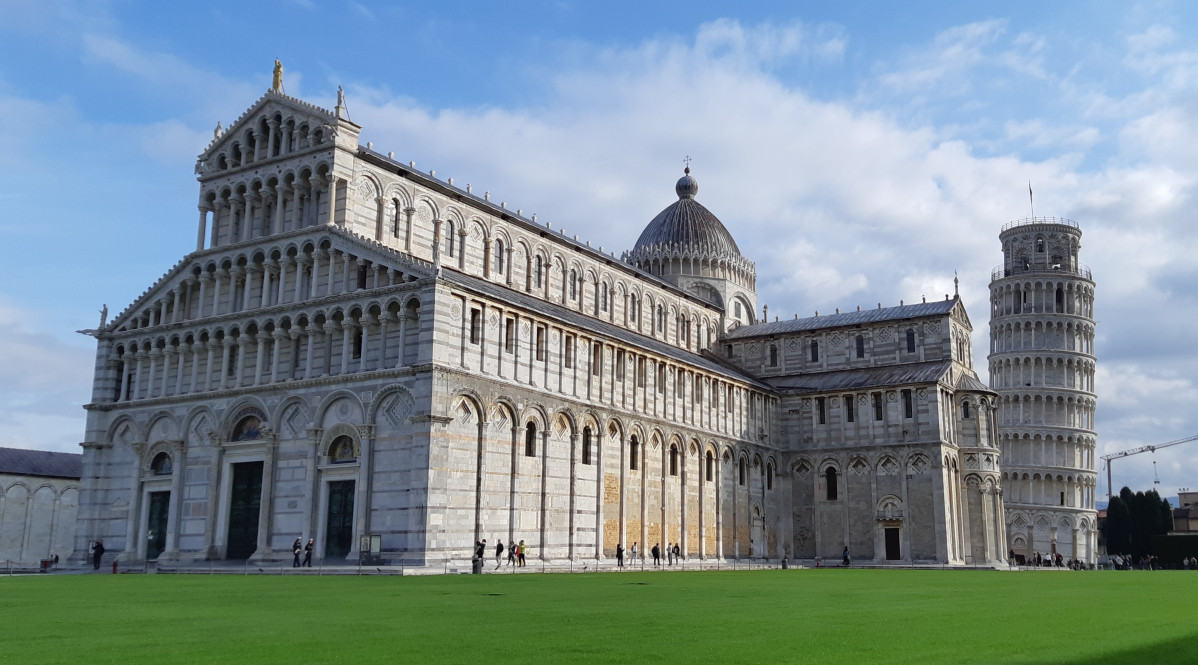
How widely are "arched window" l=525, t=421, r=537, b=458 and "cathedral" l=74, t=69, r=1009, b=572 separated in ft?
0.54

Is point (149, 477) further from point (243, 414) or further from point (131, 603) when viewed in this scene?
point (131, 603)

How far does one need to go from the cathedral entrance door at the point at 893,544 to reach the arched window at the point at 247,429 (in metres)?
37.2

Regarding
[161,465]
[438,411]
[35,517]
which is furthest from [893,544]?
[35,517]

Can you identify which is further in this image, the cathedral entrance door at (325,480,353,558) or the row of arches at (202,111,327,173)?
the row of arches at (202,111,327,173)

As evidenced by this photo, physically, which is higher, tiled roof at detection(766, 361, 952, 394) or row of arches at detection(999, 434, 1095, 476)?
tiled roof at detection(766, 361, 952, 394)

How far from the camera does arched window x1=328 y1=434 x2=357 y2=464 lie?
4172cm

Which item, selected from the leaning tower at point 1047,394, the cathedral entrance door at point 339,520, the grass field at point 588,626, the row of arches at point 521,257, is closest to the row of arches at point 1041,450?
the leaning tower at point 1047,394

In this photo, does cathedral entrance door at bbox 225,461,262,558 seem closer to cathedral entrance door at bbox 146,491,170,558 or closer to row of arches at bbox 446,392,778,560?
cathedral entrance door at bbox 146,491,170,558

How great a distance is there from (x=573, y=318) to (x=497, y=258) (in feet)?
18.0

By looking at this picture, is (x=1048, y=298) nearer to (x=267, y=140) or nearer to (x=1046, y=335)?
(x=1046, y=335)

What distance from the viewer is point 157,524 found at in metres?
46.7

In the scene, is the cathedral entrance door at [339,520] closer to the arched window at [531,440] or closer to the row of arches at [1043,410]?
the arched window at [531,440]

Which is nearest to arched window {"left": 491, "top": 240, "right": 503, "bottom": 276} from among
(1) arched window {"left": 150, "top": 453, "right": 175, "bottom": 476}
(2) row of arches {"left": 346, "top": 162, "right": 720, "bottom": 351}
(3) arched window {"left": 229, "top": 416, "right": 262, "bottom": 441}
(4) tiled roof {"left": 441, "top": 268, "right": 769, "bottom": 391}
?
(2) row of arches {"left": 346, "top": 162, "right": 720, "bottom": 351}

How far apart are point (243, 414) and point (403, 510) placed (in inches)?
423
